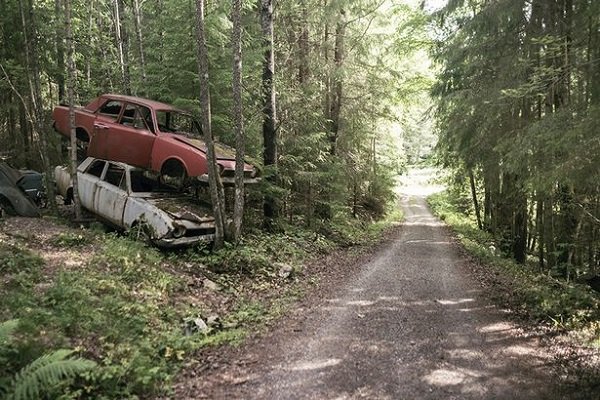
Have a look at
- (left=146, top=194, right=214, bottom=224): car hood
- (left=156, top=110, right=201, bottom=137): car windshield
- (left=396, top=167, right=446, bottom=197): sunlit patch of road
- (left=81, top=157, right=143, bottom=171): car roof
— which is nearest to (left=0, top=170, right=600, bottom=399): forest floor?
(left=146, top=194, right=214, bottom=224): car hood

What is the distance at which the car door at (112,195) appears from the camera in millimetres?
10414

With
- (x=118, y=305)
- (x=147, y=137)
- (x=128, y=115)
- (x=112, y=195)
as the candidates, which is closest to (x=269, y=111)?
(x=147, y=137)

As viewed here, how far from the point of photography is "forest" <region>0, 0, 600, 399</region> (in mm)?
6191

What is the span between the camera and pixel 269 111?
13.3 m

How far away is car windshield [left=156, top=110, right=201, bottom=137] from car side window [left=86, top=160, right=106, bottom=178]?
1.70 m

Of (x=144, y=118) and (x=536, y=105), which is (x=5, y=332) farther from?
(x=536, y=105)

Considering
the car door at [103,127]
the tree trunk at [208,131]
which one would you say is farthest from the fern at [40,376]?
the car door at [103,127]

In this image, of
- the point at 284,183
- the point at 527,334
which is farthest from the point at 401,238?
the point at 527,334

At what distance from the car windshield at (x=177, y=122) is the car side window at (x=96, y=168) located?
1703 millimetres

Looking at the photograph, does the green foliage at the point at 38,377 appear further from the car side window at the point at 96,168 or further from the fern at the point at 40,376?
the car side window at the point at 96,168

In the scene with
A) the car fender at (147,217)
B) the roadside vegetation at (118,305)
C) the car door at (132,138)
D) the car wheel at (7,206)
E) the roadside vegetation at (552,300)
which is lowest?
the roadside vegetation at (552,300)

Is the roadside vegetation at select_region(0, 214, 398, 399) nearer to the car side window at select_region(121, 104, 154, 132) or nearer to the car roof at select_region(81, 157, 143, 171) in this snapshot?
the car roof at select_region(81, 157, 143, 171)

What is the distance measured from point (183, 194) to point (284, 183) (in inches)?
183

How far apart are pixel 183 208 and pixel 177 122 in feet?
9.86
